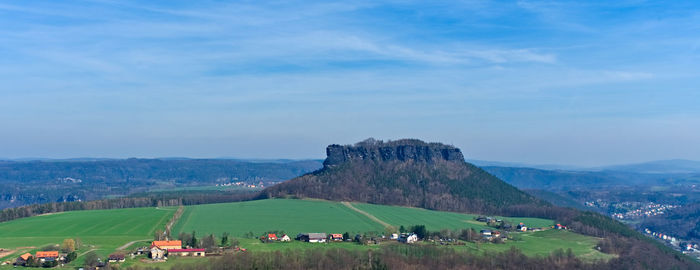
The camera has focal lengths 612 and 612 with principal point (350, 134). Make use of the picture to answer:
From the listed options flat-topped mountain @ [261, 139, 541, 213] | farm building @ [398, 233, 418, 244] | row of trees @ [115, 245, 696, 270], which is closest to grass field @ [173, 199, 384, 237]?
farm building @ [398, 233, 418, 244]

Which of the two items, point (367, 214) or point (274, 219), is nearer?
point (274, 219)

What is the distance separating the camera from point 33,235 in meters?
105

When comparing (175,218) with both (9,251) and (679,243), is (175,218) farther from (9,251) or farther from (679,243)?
(679,243)

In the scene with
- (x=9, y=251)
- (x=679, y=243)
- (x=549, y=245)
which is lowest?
(x=679, y=243)

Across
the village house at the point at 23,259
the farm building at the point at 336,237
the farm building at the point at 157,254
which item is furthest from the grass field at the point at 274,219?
the village house at the point at 23,259

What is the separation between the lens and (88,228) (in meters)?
114

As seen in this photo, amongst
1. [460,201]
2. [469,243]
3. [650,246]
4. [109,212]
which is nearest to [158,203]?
[109,212]

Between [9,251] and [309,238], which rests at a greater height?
[309,238]

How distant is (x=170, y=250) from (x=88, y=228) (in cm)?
3835

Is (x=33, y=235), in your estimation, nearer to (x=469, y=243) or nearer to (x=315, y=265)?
(x=315, y=265)

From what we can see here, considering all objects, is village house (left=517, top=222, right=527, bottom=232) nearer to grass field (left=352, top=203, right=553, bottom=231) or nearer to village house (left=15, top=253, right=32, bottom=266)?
grass field (left=352, top=203, right=553, bottom=231)

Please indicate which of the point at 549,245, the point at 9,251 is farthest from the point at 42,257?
the point at 549,245

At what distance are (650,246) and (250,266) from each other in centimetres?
7595

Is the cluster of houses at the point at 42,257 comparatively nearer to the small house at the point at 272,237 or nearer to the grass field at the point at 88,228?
the grass field at the point at 88,228
